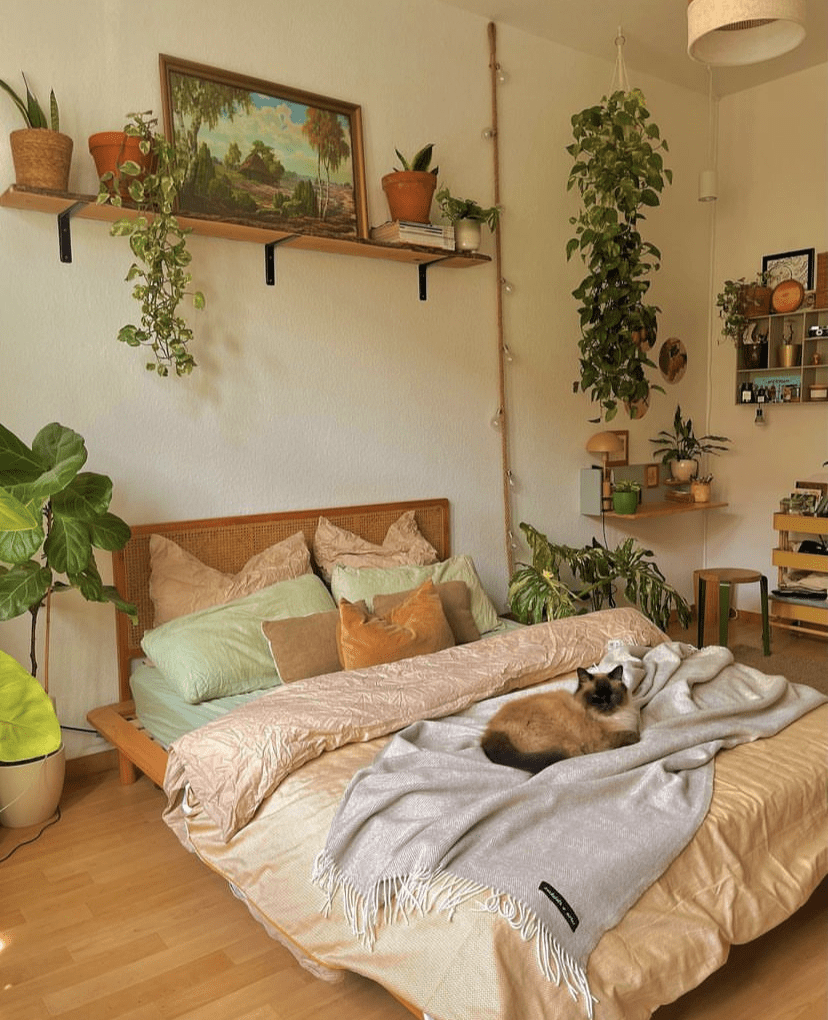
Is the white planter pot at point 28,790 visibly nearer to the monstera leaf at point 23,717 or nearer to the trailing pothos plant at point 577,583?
the trailing pothos plant at point 577,583

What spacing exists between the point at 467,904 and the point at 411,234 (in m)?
2.76

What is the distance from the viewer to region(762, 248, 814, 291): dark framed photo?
482 cm

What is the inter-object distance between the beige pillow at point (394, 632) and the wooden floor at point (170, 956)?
0.82 meters

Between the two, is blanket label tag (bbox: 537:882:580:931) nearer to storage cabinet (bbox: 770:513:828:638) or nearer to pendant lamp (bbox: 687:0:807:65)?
pendant lamp (bbox: 687:0:807:65)

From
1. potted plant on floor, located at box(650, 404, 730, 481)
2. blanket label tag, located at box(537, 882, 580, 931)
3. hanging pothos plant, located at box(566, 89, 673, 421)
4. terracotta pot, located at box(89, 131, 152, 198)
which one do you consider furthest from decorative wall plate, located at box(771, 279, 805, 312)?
blanket label tag, located at box(537, 882, 580, 931)

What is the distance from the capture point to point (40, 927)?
2.31m

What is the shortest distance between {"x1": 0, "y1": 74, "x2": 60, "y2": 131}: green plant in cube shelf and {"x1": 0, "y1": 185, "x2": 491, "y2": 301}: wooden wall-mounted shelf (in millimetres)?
238

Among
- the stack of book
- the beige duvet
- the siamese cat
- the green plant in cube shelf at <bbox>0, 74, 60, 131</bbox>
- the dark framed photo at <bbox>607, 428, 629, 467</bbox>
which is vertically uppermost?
the green plant in cube shelf at <bbox>0, 74, 60, 131</bbox>

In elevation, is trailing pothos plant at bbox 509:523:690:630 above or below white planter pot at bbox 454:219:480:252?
below

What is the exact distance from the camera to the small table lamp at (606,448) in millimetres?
4641

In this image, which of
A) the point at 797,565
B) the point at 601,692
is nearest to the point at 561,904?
the point at 601,692

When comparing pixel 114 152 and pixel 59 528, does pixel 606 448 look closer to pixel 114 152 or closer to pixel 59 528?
pixel 114 152

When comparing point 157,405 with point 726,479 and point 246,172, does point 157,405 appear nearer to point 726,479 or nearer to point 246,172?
point 246,172

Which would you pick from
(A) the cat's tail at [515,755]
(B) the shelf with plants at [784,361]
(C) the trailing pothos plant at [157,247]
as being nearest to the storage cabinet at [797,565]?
(B) the shelf with plants at [784,361]
